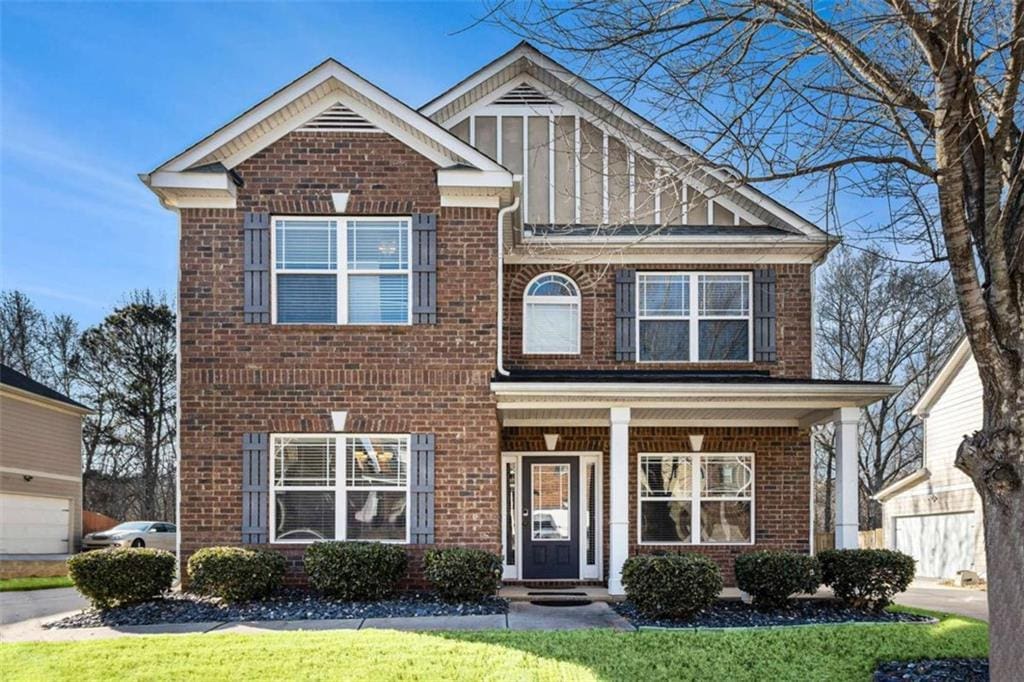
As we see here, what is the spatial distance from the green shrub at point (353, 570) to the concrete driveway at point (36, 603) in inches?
143

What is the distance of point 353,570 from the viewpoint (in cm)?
1042

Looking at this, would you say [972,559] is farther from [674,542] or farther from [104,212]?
[104,212]

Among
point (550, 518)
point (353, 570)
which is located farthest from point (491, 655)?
point (550, 518)

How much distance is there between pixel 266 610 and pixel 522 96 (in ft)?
29.9

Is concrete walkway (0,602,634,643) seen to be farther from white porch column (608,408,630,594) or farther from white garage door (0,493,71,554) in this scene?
white garage door (0,493,71,554)

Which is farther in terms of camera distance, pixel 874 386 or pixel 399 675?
pixel 874 386

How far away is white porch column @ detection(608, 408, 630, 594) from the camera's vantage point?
37.6 ft

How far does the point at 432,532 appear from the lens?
11180mm

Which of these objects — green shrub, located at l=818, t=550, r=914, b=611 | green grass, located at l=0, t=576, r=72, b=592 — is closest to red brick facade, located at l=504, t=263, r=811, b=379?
green shrub, located at l=818, t=550, r=914, b=611

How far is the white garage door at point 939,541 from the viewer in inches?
725

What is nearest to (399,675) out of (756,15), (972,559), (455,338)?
(455,338)

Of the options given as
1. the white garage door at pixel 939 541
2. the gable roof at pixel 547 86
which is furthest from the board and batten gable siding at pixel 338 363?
the white garage door at pixel 939 541

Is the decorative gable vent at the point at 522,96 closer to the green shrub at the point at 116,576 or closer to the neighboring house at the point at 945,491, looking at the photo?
the green shrub at the point at 116,576

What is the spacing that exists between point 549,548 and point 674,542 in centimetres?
201
